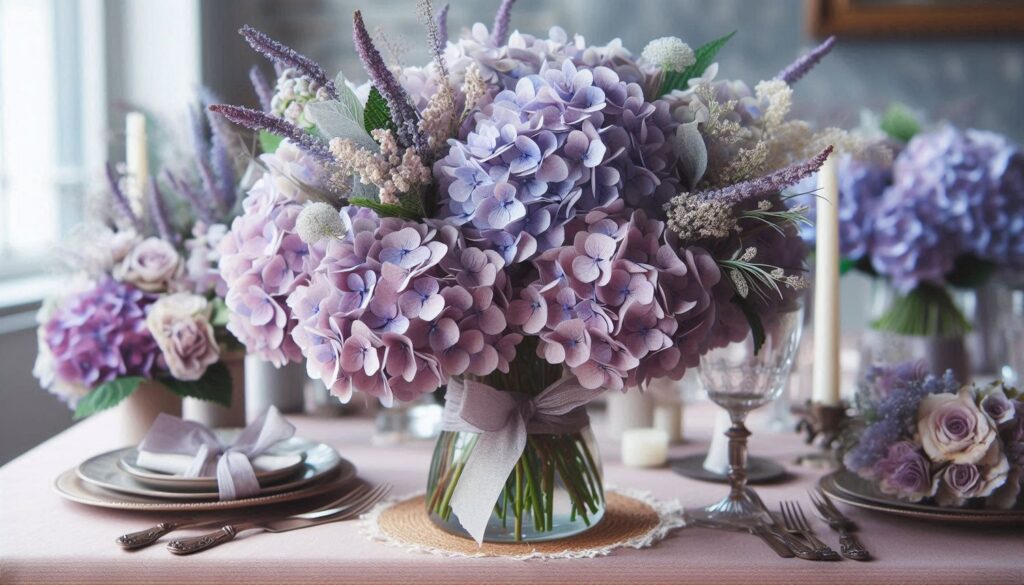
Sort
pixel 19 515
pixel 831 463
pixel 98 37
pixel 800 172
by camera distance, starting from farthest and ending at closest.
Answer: pixel 98 37
pixel 831 463
pixel 19 515
pixel 800 172

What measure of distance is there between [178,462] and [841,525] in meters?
0.67

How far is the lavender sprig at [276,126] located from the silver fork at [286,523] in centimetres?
35

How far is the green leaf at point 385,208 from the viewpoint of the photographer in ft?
2.82

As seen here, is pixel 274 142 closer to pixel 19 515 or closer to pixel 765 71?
pixel 19 515

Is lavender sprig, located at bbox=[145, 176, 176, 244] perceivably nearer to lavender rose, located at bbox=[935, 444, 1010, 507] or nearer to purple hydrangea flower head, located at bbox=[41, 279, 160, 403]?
purple hydrangea flower head, located at bbox=[41, 279, 160, 403]

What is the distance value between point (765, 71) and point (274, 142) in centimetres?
237

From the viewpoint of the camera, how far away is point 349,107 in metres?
0.91

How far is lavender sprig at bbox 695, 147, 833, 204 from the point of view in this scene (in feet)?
2.72

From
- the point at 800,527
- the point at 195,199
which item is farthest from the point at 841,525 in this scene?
the point at 195,199

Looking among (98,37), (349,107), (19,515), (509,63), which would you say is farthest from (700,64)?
(98,37)

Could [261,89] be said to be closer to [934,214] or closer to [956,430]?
[956,430]

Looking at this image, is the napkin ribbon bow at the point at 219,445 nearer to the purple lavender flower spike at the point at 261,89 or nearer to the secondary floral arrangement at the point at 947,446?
the purple lavender flower spike at the point at 261,89

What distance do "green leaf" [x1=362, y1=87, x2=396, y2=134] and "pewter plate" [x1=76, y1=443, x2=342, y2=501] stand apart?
→ 39 cm

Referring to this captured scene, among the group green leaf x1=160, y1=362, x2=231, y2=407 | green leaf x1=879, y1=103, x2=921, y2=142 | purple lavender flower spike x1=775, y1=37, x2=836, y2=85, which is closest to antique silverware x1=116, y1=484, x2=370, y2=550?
green leaf x1=160, y1=362, x2=231, y2=407
